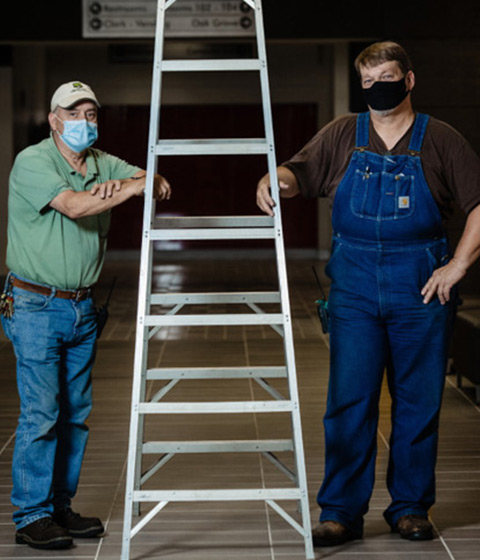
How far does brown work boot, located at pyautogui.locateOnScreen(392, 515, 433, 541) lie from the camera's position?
3766 mm

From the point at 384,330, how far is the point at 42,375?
1.19m

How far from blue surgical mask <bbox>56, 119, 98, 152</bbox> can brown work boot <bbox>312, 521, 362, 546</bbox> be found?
1547 mm

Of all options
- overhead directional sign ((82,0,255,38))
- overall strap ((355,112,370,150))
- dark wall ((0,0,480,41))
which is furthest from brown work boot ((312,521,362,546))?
overhead directional sign ((82,0,255,38))

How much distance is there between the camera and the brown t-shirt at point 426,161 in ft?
11.9

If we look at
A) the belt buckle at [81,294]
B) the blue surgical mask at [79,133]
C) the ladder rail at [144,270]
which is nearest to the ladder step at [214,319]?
the ladder rail at [144,270]

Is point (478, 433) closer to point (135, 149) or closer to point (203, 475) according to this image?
point (203, 475)

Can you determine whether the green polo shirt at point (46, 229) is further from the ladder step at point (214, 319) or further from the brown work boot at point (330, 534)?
the brown work boot at point (330, 534)

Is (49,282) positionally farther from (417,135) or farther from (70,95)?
(417,135)

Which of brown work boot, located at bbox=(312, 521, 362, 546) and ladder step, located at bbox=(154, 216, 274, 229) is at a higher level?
ladder step, located at bbox=(154, 216, 274, 229)

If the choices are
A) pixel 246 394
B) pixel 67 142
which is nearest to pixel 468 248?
pixel 67 142

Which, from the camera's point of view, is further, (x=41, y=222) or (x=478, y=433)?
(x=478, y=433)

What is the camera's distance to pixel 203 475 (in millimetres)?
4707

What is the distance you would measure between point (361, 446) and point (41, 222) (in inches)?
53.2

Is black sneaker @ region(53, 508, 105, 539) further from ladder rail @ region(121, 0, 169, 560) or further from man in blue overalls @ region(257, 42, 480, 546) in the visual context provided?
man in blue overalls @ region(257, 42, 480, 546)
